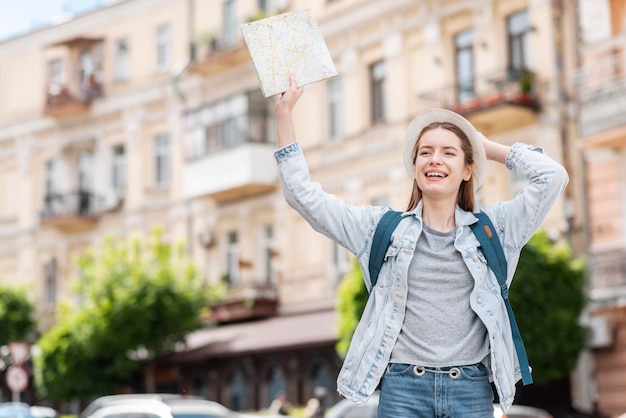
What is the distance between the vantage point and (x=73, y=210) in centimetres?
4284

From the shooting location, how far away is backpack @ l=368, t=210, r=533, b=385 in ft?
15.5

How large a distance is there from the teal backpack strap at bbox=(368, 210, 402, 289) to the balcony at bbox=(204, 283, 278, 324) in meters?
30.4

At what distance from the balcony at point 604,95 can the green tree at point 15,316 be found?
67.2ft

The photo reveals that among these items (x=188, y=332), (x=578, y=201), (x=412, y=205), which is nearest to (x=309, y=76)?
(x=412, y=205)

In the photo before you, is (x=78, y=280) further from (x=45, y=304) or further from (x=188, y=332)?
(x=45, y=304)

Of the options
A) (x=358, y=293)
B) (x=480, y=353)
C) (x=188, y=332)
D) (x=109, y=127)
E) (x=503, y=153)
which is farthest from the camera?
(x=109, y=127)

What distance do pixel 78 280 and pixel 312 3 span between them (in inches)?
395

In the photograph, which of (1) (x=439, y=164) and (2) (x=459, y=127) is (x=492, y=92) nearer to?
(2) (x=459, y=127)

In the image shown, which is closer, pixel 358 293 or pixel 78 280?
pixel 358 293

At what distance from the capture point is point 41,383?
35.0 meters

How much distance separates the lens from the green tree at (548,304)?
81.7ft

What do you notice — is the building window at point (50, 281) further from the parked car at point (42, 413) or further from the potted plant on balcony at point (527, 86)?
the potted plant on balcony at point (527, 86)

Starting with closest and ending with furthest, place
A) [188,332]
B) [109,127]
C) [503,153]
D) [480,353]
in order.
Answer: [480,353] → [503,153] → [188,332] → [109,127]

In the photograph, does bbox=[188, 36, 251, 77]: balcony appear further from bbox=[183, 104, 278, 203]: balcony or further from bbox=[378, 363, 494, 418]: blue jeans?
bbox=[378, 363, 494, 418]: blue jeans
